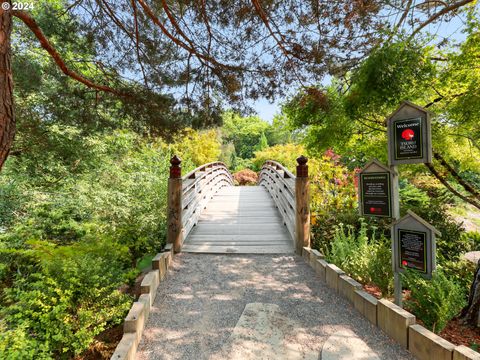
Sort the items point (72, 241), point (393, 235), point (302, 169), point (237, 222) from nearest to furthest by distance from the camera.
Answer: point (393, 235) < point (302, 169) < point (72, 241) < point (237, 222)

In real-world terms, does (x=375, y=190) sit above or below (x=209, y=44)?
below

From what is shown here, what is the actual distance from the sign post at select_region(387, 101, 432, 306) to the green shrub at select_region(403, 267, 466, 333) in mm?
227

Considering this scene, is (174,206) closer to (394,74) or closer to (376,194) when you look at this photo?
(376,194)

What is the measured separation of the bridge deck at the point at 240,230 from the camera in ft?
14.9

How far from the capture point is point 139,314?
2455 millimetres

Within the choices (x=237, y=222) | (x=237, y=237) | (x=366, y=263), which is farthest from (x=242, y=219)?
(x=366, y=263)

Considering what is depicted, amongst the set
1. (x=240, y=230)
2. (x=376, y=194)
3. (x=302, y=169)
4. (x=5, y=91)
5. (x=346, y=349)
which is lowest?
(x=346, y=349)

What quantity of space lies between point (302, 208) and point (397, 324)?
214cm

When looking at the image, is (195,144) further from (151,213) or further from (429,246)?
(429,246)

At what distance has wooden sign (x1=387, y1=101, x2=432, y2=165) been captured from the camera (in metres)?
2.49

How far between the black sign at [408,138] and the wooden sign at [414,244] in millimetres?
578

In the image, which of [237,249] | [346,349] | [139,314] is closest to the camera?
[346,349]

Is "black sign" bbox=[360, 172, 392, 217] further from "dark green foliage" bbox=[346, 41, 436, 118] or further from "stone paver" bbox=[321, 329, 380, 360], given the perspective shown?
"stone paver" bbox=[321, 329, 380, 360]

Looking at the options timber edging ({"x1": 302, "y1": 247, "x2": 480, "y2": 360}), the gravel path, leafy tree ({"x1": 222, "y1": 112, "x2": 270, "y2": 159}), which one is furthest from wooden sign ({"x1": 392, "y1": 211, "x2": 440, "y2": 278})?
leafy tree ({"x1": 222, "y1": 112, "x2": 270, "y2": 159})
